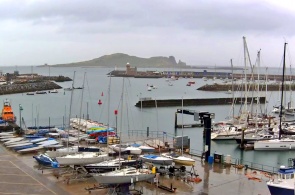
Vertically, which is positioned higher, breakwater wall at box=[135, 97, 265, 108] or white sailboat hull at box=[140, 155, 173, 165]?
white sailboat hull at box=[140, 155, 173, 165]

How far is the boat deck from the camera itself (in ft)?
61.7

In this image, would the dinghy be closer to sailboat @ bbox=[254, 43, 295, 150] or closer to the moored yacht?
the moored yacht

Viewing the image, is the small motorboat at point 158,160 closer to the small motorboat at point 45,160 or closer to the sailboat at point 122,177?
the sailboat at point 122,177

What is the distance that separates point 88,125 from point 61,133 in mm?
6603

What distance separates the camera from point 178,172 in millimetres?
21953

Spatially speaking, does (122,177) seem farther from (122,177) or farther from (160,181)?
(160,181)

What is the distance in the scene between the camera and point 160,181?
2048 centimetres

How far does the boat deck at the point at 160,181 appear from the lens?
1881 cm

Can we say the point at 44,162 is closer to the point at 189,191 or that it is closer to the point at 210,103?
the point at 189,191

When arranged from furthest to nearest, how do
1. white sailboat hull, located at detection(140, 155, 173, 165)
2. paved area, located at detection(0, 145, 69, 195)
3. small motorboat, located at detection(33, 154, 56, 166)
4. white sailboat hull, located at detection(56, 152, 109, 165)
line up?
small motorboat, located at detection(33, 154, 56, 166) → white sailboat hull, located at detection(140, 155, 173, 165) → white sailboat hull, located at detection(56, 152, 109, 165) → paved area, located at detection(0, 145, 69, 195)

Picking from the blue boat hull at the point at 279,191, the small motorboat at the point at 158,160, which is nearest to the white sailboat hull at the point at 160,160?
the small motorboat at the point at 158,160

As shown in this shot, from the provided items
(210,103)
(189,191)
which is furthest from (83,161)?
(210,103)

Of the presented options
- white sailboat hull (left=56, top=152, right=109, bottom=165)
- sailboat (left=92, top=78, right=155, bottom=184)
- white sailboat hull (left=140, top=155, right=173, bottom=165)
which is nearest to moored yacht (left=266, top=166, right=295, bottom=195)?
sailboat (left=92, top=78, right=155, bottom=184)

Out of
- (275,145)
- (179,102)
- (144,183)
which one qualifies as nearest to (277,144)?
(275,145)
